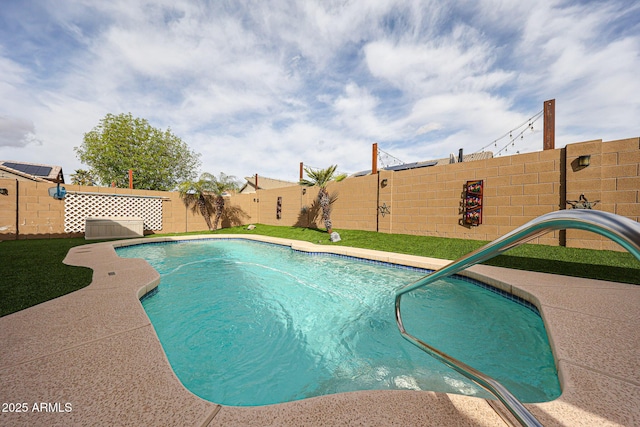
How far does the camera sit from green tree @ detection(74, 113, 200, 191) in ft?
60.0

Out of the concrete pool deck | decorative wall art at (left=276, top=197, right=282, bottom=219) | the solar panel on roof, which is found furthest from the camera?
the solar panel on roof

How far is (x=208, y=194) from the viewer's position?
14562 millimetres

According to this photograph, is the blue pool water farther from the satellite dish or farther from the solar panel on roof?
the solar panel on roof

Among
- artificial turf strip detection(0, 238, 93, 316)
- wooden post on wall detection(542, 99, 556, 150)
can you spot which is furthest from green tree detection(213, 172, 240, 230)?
wooden post on wall detection(542, 99, 556, 150)

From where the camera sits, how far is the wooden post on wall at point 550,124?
6.52 meters

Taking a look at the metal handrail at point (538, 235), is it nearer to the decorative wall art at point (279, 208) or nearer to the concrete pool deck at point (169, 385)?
the concrete pool deck at point (169, 385)

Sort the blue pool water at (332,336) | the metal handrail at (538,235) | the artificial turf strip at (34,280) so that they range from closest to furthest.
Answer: the metal handrail at (538,235) < the blue pool water at (332,336) < the artificial turf strip at (34,280)

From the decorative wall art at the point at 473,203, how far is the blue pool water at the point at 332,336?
359 centimetres

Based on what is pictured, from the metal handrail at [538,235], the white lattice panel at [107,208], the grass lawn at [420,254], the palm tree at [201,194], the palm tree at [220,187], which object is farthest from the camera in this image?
the palm tree at [220,187]

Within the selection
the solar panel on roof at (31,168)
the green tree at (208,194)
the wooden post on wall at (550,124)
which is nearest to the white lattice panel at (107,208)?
the green tree at (208,194)

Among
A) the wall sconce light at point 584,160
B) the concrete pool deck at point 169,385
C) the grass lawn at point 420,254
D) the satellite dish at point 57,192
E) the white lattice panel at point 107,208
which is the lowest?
the concrete pool deck at point 169,385

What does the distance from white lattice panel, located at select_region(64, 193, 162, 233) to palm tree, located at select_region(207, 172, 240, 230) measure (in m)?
3.05

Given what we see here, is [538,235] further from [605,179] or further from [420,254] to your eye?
[605,179]

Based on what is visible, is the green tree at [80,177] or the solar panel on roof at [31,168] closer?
the solar panel on roof at [31,168]
